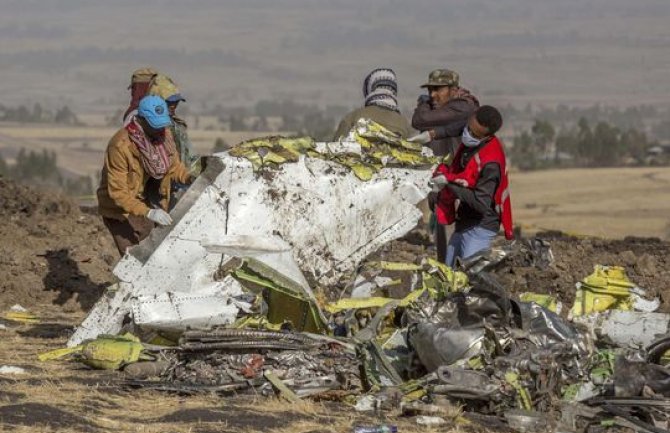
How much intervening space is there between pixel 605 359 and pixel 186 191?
320cm

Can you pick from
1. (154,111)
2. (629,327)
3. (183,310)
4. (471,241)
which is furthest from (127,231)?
(629,327)

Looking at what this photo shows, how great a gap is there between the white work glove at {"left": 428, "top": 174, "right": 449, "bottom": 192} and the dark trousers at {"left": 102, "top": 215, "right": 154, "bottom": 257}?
2.04 meters

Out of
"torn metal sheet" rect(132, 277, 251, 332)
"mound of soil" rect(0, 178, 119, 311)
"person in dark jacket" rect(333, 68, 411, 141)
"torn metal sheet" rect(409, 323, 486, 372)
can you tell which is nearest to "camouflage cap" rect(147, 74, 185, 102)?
"person in dark jacket" rect(333, 68, 411, 141)

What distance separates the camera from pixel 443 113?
13109 millimetres

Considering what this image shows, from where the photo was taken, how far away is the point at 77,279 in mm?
15039

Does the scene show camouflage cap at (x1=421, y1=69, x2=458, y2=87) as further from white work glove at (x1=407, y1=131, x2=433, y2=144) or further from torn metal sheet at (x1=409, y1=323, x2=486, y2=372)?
torn metal sheet at (x1=409, y1=323, x2=486, y2=372)

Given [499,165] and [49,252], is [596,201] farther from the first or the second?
[499,165]

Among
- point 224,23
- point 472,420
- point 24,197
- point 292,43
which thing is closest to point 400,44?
point 292,43

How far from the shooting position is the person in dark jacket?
1310 centimetres

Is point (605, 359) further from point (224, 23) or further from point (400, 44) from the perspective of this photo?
point (224, 23)

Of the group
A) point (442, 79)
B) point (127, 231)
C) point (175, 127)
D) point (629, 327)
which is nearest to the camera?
point (629, 327)

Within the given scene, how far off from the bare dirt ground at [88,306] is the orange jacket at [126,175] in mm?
1121

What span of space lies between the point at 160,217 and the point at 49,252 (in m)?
5.13

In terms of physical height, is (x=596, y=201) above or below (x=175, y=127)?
below
